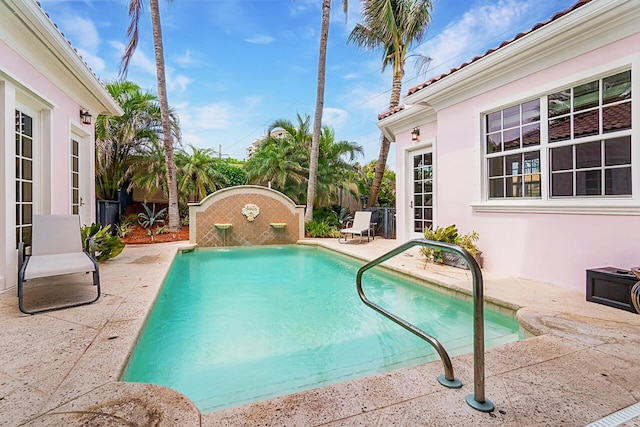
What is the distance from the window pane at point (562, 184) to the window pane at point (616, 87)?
3.78 ft

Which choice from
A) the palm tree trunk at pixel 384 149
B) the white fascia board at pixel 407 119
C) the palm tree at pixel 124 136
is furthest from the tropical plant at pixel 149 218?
the white fascia board at pixel 407 119

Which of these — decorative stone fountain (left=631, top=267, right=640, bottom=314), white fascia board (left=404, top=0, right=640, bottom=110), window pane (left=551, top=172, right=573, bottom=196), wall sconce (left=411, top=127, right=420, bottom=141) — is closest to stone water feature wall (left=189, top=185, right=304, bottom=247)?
wall sconce (left=411, top=127, right=420, bottom=141)

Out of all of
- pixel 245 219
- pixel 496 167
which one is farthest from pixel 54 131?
pixel 496 167

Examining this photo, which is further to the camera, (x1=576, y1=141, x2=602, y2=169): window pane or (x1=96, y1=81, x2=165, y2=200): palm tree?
(x1=96, y1=81, x2=165, y2=200): palm tree

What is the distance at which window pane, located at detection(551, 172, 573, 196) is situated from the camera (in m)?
5.03

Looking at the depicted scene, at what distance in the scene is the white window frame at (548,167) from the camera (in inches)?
164

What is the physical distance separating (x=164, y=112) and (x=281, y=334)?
11402mm

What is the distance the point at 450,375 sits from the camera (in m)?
2.30

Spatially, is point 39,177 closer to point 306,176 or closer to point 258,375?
point 258,375

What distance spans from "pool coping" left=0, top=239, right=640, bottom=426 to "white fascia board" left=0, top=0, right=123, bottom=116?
157 inches

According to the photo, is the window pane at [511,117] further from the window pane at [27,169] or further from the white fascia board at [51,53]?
the window pane at [27,169]

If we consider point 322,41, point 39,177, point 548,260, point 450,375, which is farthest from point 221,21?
point 450,375

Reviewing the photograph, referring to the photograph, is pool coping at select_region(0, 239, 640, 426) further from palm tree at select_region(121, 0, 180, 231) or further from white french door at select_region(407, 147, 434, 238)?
palm tree at select_region(121, 0, 180, 231)

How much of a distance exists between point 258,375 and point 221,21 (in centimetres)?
1469
